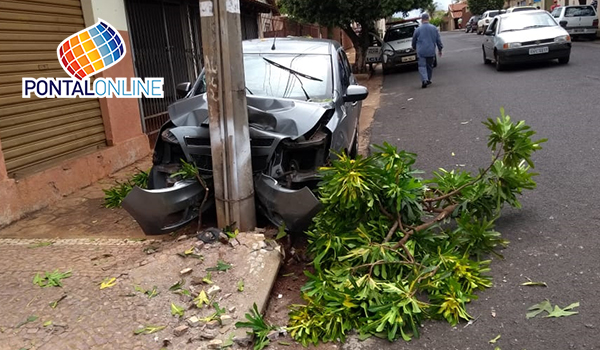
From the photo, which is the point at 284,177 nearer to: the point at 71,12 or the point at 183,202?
the point at 183,202

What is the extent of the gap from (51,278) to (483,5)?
6227cm

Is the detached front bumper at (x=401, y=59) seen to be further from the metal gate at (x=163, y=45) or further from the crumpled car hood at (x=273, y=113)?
the crumpled car hood at (x=273, y=113)

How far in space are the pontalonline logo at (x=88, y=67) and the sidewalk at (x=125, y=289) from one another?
2.28 meters

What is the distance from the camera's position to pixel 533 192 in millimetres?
5258

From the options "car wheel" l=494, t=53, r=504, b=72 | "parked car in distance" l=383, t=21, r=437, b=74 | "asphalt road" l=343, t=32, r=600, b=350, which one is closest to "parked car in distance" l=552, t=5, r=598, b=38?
"parked car in distance" l=383, t=21, r=437, b=74

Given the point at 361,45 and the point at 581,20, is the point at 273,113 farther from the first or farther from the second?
the point at 581,20

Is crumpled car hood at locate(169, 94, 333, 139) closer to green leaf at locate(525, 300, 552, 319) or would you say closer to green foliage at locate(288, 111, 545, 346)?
green foliage at locate(288, 111, 545, 346)

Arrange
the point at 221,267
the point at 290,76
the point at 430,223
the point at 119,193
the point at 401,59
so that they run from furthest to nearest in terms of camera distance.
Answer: the point at 401,59 → the point at 119,193 → the point at 290,76 → the point at 430,223 → the point at 221,267

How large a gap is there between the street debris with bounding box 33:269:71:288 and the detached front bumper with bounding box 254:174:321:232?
1.71 m

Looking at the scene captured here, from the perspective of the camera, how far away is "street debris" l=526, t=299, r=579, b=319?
328 centimetres

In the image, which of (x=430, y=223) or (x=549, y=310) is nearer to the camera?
(x=549, y=310)

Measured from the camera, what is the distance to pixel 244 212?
450cm

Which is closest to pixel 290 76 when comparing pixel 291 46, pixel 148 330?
pixel 291 46

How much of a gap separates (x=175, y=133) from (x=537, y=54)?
1209 cm
